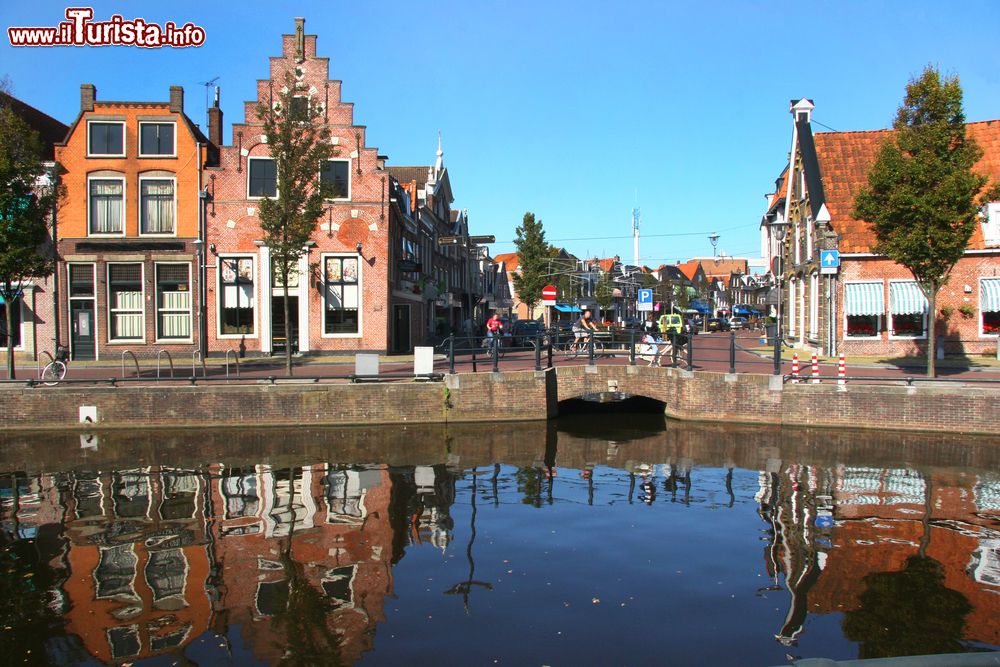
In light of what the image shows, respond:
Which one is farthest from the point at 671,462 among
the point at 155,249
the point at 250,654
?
the point at 155,249

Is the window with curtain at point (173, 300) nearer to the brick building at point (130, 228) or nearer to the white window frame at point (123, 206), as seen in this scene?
the brick building at point (130, 228)

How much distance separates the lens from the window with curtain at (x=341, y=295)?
99.1ft

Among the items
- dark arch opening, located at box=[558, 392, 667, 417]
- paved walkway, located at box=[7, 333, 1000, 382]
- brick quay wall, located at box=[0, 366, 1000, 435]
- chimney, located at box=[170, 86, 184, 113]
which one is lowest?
dark arch opening, located at box=[558, 392, 667, 417]

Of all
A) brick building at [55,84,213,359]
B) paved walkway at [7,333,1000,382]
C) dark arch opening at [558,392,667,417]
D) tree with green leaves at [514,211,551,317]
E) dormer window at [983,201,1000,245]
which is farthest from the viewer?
tree with green leaves at [514,211,551,317]

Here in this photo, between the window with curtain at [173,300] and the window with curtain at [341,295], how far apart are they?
5.47 metres

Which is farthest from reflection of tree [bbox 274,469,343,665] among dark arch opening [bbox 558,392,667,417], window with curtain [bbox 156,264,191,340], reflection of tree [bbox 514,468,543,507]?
window with curtain [bbox 156,264,191,340]

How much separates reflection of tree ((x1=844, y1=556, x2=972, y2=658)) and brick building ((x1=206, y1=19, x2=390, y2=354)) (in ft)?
76.7

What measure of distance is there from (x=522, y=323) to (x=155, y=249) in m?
20.5

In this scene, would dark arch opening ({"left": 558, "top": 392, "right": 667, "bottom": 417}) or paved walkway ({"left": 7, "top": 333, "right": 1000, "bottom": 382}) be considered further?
dark arch opening ({"left": 558, "top": 392, "right": 667, "bottom": 417})

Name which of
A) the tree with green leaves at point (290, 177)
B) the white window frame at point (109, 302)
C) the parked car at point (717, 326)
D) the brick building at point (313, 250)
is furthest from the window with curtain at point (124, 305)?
the parked car at point (717, 326)

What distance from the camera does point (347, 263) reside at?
99.3ft

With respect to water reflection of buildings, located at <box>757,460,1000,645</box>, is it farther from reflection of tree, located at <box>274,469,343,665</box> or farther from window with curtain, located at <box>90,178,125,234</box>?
window with curtain, located at <box>90,178,125,234</box>

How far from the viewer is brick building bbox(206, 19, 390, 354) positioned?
30.0 m

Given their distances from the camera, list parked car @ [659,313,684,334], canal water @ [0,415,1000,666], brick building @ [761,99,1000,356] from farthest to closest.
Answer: parked car @ [659,313,684,334]
brick building @ [761,99,1000,356]
canal water @ [0,415,1000,666]
